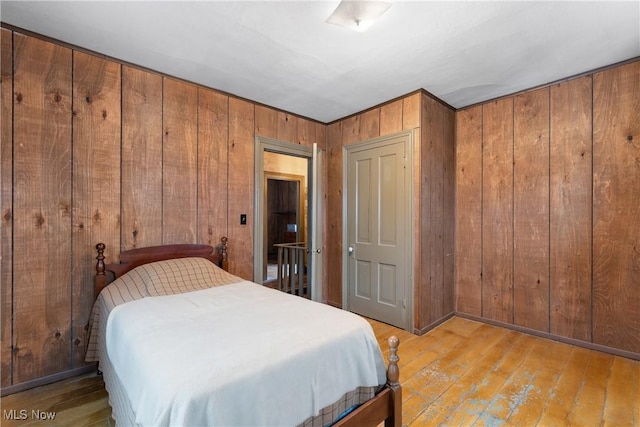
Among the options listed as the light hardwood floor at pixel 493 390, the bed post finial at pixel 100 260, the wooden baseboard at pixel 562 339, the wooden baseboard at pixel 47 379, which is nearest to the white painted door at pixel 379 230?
the light hardwood floor at pixel 493 390

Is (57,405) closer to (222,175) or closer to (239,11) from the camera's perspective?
(222,175)

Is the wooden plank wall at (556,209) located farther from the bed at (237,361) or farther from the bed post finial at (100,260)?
the bed post finial at (100,260)

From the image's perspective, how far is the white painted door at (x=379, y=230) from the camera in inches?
126

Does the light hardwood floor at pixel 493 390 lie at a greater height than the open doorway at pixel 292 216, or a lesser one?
lesser

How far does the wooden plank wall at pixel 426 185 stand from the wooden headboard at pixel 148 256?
62.9 inches

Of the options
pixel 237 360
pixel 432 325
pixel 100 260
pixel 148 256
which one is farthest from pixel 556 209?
pixel 100 260

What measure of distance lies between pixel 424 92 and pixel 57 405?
12.9ft

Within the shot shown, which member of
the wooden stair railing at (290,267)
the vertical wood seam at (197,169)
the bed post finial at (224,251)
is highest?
the vertical wood seam at (197,169)

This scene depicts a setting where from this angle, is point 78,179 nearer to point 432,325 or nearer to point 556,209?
point 432,325

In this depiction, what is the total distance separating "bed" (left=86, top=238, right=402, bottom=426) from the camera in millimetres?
1083

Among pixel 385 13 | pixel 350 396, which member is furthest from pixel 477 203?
pixel 350 396

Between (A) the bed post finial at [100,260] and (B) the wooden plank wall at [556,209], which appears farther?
(B) the wooden plank wall at [556,209]

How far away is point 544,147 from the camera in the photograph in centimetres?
294

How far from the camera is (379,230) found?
11.3 ft
